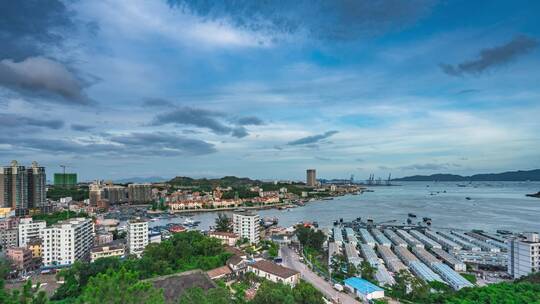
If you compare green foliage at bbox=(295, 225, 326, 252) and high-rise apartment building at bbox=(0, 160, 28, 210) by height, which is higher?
high-rise apartment building at bbox=(0, 160, 28, 210)

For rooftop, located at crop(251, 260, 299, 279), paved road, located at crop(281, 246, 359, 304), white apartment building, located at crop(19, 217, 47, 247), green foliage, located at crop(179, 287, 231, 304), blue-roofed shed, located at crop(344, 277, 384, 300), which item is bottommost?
paved road, located at crop(281, 246, 359, 304)

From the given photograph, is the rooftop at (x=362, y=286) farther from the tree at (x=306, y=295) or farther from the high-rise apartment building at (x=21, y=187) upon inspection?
the high-rise apartment building at (x=21, y=187)

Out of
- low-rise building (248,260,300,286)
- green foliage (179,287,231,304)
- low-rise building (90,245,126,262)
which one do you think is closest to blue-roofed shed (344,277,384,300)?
low-rise building (248,260,300,286)

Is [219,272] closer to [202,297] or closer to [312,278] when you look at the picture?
[312,278]

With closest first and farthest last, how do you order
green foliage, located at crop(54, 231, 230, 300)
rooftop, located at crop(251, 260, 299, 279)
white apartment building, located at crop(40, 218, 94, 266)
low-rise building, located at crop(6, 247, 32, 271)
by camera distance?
green foliage, located at crop(54, 231, 230, 300), rooftop, located at crop(251, 260, 299, 279), low-rise building, located at crop(6, 247, 32, 271), white apartment building, located at crop(40, 218, 94, 266)

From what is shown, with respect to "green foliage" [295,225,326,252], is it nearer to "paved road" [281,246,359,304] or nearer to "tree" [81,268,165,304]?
"paved road" [281,246,359,304]

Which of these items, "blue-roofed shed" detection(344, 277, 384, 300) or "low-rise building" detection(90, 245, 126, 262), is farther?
"low-rise building" detection(90, 245, 126, 262)

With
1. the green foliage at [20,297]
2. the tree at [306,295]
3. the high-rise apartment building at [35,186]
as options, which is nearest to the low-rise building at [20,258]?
the green foliage at [20,297]

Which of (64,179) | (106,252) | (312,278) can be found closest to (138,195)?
(64,179)
